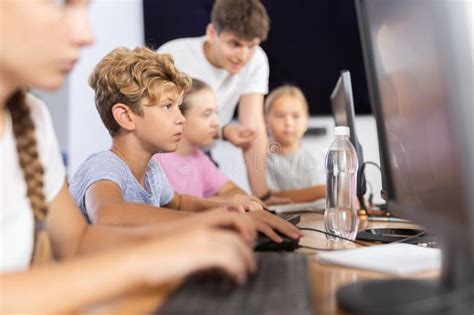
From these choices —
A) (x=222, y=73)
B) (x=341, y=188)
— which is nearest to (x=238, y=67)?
(x=222, y=73)

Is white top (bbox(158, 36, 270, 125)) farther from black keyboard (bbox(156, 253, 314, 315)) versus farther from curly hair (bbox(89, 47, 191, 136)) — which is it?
black keyboard (bbox(156, 253, 314, 315))

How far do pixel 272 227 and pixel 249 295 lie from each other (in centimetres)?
39

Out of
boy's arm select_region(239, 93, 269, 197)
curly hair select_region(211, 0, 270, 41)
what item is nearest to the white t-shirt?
curly hair select_region(211, 0, 270, 41)

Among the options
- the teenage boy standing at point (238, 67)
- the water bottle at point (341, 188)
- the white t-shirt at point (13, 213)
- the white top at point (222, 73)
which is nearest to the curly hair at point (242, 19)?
the teenage boy standing at point (238, 67)

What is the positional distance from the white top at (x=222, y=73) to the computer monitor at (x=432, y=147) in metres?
1.55

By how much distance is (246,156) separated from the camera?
2.43 metres

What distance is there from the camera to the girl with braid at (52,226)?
527 mm

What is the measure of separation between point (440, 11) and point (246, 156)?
75.6 inches

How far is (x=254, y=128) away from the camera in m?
2.39

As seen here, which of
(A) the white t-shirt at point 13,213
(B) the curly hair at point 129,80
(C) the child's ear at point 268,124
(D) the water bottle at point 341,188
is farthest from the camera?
(C) the child's ear at point 268,124

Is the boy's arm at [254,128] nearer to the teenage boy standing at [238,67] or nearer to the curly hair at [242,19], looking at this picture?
the teenage boy standing at [238,67]

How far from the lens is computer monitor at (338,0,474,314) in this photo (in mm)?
480

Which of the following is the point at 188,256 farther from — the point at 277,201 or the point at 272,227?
the point at 277,201

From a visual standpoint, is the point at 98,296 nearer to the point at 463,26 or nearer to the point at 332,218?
the point at 463,26
